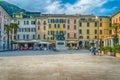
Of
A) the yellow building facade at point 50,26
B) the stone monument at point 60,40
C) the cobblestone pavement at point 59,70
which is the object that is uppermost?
the yellow building facade at point 50,26

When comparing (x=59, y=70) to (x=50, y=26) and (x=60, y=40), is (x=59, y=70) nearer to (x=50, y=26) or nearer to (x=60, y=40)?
(x=60, y=40)

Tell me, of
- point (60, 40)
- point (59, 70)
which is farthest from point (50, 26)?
point (59, 70)

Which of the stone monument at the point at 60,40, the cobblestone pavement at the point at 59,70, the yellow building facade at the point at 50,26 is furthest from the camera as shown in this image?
the yellow building facade at the point at 50,26

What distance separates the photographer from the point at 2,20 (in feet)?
267

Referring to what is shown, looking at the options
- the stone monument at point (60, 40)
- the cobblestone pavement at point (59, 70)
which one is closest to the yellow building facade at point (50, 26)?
the stone monument at point (60, 40)

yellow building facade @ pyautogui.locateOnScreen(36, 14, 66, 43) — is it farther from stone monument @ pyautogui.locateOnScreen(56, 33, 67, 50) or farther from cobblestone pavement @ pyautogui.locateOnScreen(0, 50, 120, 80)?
cobblestone pavement @ pyautogui.locateOnScreen(0, 50, 120, 80)

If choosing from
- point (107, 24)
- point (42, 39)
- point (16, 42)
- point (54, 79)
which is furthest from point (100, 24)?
point (54, 79)

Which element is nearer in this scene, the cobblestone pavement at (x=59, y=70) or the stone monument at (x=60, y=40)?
the cobblestone pavement at (x=59, y=70)

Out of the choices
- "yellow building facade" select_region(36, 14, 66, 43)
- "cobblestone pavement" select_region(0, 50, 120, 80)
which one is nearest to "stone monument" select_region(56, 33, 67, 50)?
"yellow building facade" select_region(36, 14, 66, 43)

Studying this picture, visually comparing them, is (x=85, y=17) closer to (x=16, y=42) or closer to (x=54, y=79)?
(x=16, y=42)

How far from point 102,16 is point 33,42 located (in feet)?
89.9

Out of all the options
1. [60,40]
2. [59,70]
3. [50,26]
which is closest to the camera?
[59,70]

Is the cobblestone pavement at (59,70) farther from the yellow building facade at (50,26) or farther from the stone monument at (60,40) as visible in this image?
the yellow building facade at (50,26)

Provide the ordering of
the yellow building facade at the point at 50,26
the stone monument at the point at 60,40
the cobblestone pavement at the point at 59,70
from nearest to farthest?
the cobblestone pavement at the point at 59,70, the stone monument at the point at 60,40, the yellow building facade at the point at 50,26
